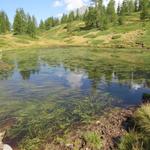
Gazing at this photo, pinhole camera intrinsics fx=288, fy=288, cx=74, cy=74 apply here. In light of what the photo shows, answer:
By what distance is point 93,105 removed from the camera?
65.4 ft

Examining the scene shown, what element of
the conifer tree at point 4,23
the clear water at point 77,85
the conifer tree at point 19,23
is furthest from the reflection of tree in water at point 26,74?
the conifer tree at point 4,23

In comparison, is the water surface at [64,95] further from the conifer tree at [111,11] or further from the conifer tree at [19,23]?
the conifer tree at [111,11]

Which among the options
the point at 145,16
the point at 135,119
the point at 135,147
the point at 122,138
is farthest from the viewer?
→ the point at 145,16

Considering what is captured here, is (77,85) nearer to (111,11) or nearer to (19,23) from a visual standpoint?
(19,23)

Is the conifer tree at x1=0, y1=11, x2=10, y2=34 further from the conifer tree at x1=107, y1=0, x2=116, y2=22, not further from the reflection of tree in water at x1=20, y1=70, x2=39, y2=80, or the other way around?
the reflection of tree in water at x1=20, y1=70, x2=39, y2=80

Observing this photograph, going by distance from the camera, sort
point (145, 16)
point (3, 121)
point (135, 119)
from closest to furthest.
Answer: point (135, 119), point (3, 121), point (145, 16)

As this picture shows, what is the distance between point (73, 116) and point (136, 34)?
2972 inches

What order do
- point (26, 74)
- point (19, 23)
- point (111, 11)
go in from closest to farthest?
point (26, 74) < point (19, 23) < point (111, 11)

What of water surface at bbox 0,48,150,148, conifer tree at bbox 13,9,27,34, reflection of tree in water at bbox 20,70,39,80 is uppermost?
conifer tree at bbox 13,9,27,34

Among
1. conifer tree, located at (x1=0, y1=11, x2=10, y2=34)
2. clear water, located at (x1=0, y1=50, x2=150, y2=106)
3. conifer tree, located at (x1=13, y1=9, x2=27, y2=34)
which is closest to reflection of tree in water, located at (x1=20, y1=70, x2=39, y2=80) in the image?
clear water, located at (x1=0, y1=50, x2=150, y2=106)

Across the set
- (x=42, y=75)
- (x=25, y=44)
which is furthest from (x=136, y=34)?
(x=42, y=75)

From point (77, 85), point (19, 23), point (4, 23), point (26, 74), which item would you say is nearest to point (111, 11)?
point (19, 23)

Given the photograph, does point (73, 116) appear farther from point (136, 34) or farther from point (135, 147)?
point (136, 34)

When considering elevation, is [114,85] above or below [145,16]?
below
